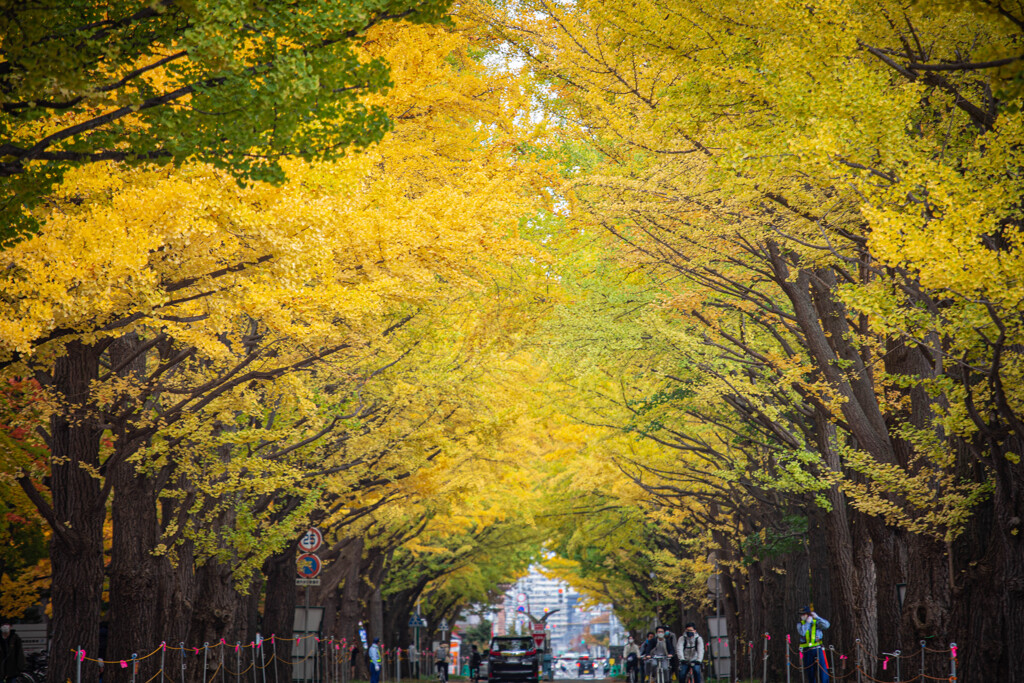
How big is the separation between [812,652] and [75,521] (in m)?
12.4

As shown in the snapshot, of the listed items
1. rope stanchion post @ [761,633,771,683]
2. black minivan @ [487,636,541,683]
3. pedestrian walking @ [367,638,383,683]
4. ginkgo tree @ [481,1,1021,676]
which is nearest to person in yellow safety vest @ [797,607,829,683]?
ginkgo tree @ [481,1,1021,676]

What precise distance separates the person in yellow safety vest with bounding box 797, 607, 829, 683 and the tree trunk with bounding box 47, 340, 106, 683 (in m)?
11.7

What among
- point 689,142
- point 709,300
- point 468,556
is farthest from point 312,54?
point 468,556

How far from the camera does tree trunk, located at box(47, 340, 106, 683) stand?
535 inches

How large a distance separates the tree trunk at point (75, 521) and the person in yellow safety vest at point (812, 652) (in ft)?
38.5

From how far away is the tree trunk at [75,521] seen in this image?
13.6 meters

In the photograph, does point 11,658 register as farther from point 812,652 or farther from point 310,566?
point 812,652

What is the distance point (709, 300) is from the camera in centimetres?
1894

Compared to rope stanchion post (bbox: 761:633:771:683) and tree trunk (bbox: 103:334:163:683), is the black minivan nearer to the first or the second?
rope stanchion post (bbox: 761:633:771:683)

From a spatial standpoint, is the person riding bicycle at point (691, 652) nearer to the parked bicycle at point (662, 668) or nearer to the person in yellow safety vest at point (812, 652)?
the parked bicycle at point (662, 668)

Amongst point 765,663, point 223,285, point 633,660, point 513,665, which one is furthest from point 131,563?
point 633,660

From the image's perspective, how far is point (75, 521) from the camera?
46.5ft

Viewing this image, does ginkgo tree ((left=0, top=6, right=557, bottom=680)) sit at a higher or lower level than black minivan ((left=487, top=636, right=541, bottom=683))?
higher

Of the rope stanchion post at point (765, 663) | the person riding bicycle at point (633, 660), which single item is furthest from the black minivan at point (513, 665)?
the rope stanchion post at point (765, 663)
